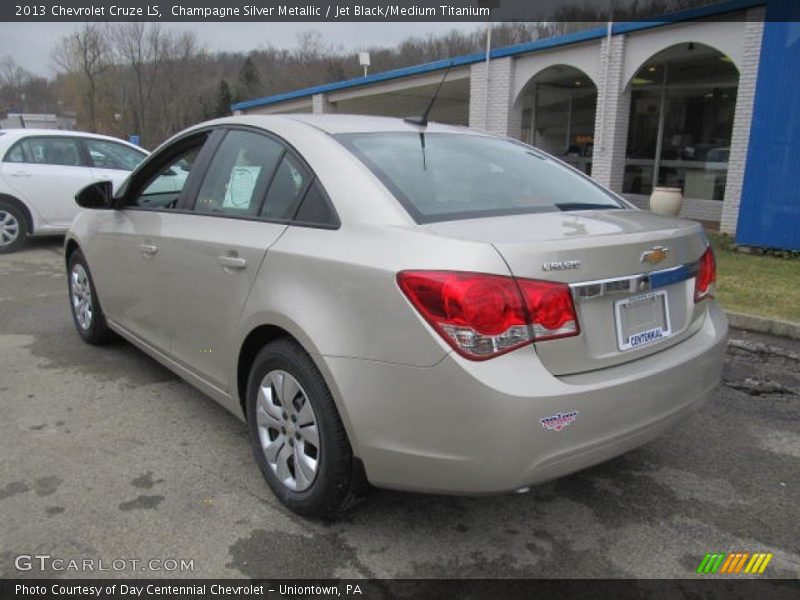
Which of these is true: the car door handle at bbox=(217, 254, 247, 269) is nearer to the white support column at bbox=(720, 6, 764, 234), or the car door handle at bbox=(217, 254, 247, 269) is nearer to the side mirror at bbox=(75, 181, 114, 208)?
the side mirror at bbox=(75, 181, 114, 208)

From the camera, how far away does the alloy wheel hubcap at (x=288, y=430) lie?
8.26 ft

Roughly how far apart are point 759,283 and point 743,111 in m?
3.86

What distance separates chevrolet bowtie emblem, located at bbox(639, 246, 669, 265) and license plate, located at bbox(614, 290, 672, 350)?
0.39ft

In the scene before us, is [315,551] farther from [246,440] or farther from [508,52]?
[508,52]

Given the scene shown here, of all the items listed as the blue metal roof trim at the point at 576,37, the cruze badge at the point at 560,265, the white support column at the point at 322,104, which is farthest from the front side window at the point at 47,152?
the white support column at the point at 322,104

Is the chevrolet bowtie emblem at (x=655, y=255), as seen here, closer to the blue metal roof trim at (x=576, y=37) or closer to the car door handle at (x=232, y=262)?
the car door handle at (x=232, y=262)

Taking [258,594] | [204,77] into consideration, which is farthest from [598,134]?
[204,77]

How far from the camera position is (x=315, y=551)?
7.99 feet

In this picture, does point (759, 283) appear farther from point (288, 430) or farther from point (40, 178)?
point (40, 178)

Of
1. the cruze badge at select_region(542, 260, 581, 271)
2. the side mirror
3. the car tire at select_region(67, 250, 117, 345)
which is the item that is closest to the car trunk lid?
the cruze badge at select_region(542, 260, 581, 271)

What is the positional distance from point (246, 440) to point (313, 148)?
1.54 m

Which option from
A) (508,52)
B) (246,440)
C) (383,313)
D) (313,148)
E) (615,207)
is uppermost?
(508,52)

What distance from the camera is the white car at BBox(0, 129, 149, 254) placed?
8.89 m

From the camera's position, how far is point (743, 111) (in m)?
9.41
